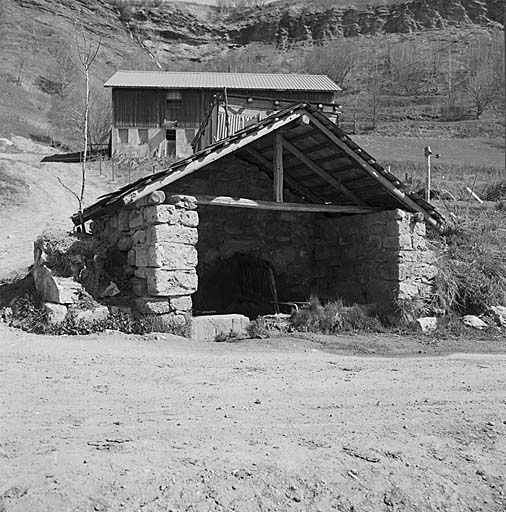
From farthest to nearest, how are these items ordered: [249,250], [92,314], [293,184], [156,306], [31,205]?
[31,205]
[249,250]
[293,184]
[156,306]
[92,314]

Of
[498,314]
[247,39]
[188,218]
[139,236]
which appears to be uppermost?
[247,39]

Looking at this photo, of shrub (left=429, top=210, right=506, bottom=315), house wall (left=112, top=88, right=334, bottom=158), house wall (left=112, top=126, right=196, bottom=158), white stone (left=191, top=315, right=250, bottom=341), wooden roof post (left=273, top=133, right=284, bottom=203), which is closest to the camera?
white stone (left=191, top=315, right=250, bottom=341)

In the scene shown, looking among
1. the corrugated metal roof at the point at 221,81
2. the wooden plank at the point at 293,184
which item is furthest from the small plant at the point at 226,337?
the corrugated metal roof at the point at 221,81

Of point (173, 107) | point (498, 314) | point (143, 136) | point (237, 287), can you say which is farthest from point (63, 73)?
point (498, 314)

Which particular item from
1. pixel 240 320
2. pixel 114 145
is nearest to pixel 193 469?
pixel 240 320

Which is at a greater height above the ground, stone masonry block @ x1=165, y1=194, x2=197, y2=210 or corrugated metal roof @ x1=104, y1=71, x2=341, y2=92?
corrugated metal roof @ x1=104, y1=71, x2=341, y2=92

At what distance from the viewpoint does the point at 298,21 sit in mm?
102188

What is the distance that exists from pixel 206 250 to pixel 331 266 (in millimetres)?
2452

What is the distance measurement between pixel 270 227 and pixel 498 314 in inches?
173

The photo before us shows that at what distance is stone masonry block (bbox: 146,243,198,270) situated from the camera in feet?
25.6

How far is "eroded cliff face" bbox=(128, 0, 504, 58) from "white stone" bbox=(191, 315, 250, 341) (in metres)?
93.8

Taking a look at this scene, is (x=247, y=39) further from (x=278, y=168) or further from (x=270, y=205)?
(x=270, y=205)

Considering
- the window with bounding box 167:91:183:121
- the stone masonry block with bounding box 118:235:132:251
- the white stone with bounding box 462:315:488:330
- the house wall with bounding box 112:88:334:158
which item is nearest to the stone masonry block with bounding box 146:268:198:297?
the stone masonry block with bounding box 118:235:132:251

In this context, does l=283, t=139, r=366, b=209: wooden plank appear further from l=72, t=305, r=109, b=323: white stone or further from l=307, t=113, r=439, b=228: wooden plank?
l=72, t=305, r=109, b=323: white stone
